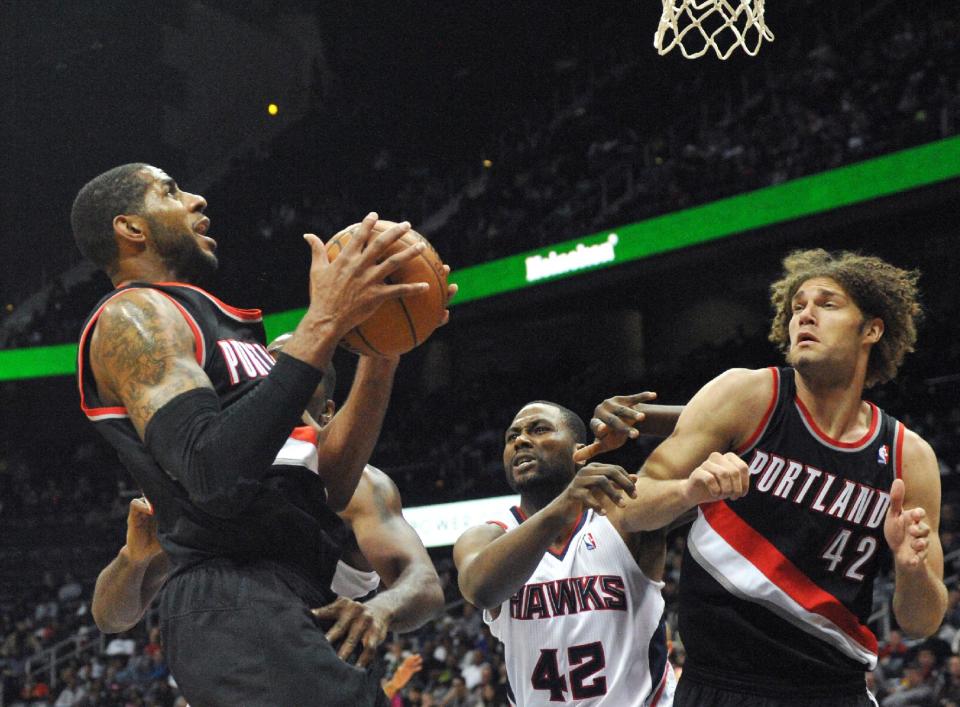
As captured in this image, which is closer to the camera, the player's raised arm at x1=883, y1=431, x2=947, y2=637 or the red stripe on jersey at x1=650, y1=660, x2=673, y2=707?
the player's raised arm at x1=883, y1=431, x2=947, y2=637

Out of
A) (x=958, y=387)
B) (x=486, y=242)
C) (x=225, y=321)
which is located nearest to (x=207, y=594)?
(x=225, y=321)

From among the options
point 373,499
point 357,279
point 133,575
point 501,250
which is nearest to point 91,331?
point 357,279

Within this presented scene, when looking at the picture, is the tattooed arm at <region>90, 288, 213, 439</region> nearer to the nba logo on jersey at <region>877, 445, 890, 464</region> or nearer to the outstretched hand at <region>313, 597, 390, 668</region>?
the outstretched hand at <region>313, 597, 390, 668</region>

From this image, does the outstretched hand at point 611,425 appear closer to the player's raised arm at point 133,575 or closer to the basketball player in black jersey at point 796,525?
the basketball player in black jersey at point 796,525

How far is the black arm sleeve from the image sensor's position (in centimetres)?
212

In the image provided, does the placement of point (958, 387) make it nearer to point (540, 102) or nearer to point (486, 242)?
point (486, 242)

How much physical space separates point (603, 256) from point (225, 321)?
14.2 meters

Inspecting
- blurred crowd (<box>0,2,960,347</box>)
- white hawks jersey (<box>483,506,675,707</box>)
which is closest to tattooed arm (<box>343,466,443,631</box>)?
white hawks jersey (<box>483,506,675,707</box>)

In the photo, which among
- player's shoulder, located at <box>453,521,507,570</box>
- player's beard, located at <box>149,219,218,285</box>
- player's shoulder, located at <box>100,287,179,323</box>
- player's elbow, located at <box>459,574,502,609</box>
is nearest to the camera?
player's shoulder, located at <box>100,287,179,323</box>

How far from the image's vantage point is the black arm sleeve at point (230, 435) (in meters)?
2.12

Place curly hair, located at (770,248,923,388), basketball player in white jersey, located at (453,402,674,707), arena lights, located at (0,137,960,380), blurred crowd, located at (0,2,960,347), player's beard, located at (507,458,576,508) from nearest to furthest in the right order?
curly hair, located at (770,248,923,388) → basketball player in white jersey, located at (453,402,674,707) → player's beard, located at (507,458,576,508) → arena lights, located at (0,137,960,380) → blurred crowd, located at (0,2,960,347)

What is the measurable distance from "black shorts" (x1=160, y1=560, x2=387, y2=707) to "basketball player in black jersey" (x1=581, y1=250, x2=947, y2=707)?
1.26 m

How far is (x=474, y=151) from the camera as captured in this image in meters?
22.9

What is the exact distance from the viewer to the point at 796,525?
3.38m
